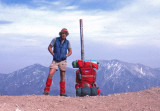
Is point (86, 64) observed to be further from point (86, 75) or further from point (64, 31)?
point (64, 31)

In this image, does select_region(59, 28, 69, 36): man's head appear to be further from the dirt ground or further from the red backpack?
the dirt ground

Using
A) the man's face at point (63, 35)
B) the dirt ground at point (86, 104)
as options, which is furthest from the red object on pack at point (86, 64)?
the dirt ground at point (86, 104)

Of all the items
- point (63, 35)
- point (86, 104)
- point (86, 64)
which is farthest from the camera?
point (86, 64)

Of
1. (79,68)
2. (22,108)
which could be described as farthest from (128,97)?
(22,108)

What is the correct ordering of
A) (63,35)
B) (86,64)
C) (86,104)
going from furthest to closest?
(86,64) < (63,35) < (86,104)

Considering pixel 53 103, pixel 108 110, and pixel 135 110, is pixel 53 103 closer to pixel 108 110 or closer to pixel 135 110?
pixel 108 110

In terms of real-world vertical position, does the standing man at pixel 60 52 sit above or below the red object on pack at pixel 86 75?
above

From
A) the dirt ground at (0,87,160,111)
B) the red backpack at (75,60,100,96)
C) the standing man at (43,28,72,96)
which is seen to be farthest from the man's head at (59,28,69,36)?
the dirt ground at (0,87,160,111)

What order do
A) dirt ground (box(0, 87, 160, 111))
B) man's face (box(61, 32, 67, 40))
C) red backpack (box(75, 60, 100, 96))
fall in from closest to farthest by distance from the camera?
dirt ground (box(0, 87, 160, 111))
man's face (box(61, 32, 67, 40))
red backpack (box(75, 60, 100, 96))

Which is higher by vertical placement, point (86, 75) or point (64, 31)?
point (64, 31)

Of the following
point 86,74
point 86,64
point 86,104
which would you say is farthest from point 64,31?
point 86,104

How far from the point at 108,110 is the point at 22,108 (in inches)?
106

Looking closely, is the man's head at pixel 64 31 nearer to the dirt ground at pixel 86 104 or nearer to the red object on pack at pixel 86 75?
the red object on pack at pixel 86 75

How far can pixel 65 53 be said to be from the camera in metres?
11.3
